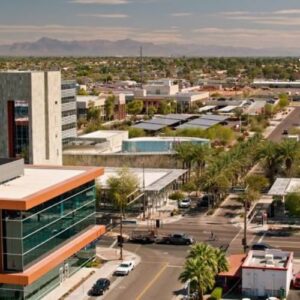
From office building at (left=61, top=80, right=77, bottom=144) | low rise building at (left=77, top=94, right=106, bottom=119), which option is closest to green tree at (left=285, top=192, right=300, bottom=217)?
office building at (left=61, top=80, right=77, bottom=144)

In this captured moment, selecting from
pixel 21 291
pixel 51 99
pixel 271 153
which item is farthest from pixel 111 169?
pixel 21 291

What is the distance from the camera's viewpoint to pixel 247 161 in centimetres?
8744

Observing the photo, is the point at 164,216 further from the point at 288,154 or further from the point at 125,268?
the point at 288,154

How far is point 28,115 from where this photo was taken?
241 ft

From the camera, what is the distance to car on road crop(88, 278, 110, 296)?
1897 inches

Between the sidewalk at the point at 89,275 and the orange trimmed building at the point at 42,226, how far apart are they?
0.48 metres

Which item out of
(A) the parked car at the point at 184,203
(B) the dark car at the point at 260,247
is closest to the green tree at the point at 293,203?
(B) the dark car at the point at 260,247

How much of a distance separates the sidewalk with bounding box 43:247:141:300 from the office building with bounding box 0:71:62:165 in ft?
60.2

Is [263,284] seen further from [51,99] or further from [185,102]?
[185,102]

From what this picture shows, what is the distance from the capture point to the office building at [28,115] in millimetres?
73438

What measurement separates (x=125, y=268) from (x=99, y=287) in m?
4.71

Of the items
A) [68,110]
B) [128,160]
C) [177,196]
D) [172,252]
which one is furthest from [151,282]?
[68,110]

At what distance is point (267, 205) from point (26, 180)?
31564 millimetres

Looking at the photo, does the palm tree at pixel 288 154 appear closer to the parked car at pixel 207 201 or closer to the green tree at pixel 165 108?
the parked car at pixel 207 201
